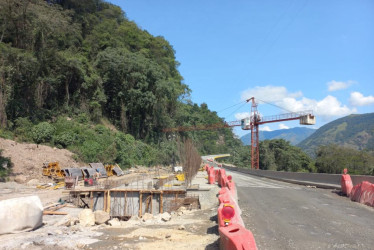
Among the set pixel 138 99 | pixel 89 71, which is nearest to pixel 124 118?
pixel 138 99

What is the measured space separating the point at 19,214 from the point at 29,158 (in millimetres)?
17460

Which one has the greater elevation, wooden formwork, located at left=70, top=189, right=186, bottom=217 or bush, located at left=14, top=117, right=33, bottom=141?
bush, located at left=14, top=117, right=33, bottom=141

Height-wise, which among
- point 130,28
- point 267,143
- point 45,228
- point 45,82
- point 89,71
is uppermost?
point 130,28

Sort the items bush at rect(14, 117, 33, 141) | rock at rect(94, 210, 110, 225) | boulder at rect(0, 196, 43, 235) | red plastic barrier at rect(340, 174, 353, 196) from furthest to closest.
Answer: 1. bush at rect(14, 117, 33, 141)
2. red plastic barrier at rect(340, 174, 353, 196)
3. rock at rect(94, 210, 110, 225)
4. boulder at rect(0, 196, 43, 235)

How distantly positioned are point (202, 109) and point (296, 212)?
12869cm

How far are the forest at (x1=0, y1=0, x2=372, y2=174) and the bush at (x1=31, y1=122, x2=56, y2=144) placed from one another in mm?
95

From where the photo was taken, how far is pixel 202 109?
139 m

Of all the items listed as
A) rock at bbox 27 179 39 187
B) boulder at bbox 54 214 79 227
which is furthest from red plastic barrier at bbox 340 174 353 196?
rock at bbox 27 179 39 187

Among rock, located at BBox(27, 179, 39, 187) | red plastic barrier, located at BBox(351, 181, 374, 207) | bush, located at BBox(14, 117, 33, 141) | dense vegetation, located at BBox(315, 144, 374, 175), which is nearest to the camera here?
red plastic barrier, located at BBox(351, 181, 374, 207)

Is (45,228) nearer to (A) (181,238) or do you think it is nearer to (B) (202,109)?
(A) (181,238)

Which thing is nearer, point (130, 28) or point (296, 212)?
point (296, 212)

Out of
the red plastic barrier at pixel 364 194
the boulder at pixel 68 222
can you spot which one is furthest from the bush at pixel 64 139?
the red plastic barrier at pixel 364 194

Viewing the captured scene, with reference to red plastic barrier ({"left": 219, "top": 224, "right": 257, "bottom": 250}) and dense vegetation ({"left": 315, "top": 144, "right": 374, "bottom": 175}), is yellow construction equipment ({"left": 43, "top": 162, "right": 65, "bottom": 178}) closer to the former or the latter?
red plastic barrier ({"left": 219, "top": 224, "right": 257, "bottom": 250})

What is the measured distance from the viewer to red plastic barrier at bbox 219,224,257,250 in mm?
5035
